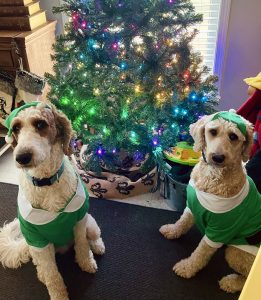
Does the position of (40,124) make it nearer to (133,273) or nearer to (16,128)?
(16,128)

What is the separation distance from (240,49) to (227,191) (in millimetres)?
1479

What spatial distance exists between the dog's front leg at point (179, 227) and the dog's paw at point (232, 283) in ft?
Result: 1.11

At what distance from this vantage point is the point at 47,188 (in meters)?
1.35

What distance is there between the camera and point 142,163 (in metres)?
2.13

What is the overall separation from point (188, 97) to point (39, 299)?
1.40 metres

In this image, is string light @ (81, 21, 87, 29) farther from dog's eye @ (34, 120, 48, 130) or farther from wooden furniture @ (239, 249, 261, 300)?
wooden furniture @ (239, 249, 261, 300)

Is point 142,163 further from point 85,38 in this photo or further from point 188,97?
point 85,38

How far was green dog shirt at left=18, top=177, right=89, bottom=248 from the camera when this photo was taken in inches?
52.4

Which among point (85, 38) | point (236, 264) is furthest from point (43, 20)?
point (236, 264)

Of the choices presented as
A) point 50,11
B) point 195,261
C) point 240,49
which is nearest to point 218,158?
point 195,261

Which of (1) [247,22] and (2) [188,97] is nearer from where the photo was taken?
(2) [188,97]

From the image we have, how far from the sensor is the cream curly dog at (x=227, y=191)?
4.41 ft

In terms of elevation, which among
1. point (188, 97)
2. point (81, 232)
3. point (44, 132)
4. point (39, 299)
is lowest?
point (39, 299)

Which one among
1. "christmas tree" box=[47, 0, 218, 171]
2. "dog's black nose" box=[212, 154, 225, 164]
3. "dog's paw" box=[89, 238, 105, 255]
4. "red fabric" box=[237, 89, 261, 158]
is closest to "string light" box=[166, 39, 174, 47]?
"christmas tree" box=[47, 0, 218, 171]
